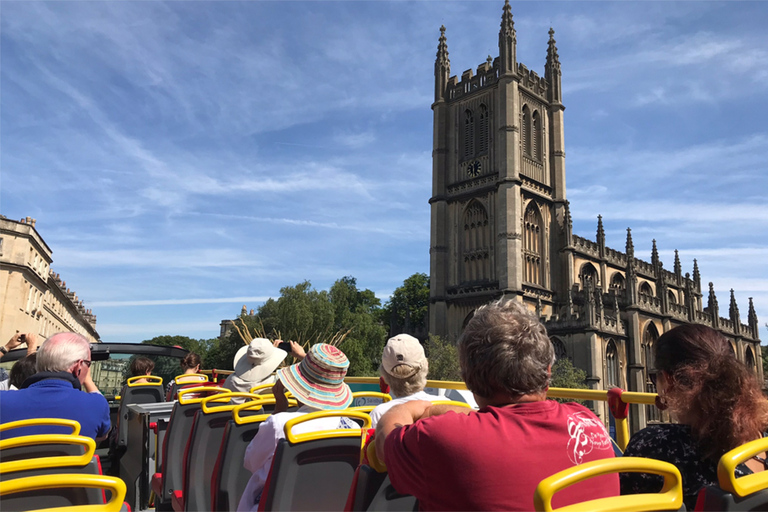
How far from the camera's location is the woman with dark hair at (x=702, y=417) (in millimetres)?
2215

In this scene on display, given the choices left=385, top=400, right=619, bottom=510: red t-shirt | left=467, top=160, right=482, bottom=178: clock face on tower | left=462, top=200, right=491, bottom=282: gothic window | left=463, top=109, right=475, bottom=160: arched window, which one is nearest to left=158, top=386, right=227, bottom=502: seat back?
left=385, top=400, right=619, bottom=510: red t-shirt

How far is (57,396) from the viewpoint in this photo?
11.6 feet

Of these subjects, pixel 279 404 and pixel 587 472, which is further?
pixel 279 404

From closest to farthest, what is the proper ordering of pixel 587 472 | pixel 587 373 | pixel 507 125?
pixel 587 472 → pixel 587 373 → pixel 507 125

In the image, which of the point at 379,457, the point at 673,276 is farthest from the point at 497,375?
the point at 673,276

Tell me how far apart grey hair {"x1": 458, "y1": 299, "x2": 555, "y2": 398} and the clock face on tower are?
39187 millimetres

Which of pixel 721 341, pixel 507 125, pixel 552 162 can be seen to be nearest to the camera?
pixel 721 341

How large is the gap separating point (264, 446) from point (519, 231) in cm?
3620

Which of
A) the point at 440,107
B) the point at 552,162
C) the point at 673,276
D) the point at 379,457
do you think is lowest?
the point at 379,457

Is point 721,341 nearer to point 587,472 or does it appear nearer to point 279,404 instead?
point 587,472

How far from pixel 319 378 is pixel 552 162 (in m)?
42.1

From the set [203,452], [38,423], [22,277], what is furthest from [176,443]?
[22,277]

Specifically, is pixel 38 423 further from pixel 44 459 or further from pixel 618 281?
pixel 618 281

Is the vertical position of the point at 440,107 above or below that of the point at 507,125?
above
